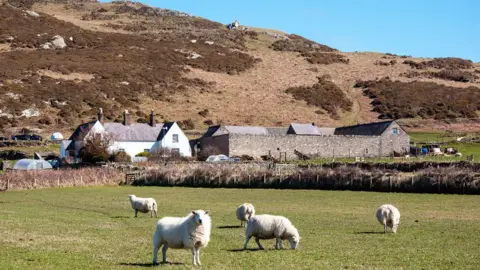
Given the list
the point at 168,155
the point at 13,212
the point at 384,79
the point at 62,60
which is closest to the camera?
the point at 13,212

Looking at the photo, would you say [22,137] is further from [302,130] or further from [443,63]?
[443,63]

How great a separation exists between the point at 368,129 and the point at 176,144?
27.5 meters

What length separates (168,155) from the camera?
270 feet

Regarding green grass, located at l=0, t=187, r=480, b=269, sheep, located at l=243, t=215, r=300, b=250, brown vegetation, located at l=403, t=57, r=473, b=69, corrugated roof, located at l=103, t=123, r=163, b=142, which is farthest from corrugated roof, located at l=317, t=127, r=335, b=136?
sheep, located at l=243, t=215, r=300, b=250

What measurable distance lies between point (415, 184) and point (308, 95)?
270 ft

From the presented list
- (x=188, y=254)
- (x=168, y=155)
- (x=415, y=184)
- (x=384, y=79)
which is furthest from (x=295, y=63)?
(x=188, y=254)

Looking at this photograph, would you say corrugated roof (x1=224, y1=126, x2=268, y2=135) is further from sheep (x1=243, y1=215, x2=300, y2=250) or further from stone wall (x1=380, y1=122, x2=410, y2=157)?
sheep (x1=243, y1=215, x2=300, y2=250)

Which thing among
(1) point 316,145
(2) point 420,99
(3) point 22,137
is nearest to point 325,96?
(2) point 420,99

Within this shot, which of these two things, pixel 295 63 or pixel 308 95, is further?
pixel 295 63

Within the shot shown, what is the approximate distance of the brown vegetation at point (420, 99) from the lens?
119938mm

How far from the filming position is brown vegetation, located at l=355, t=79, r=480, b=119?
393 ft

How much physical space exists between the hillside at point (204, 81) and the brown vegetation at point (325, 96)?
250 mm

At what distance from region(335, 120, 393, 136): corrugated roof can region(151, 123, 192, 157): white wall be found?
82.4 ft

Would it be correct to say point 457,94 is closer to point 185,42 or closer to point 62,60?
point 185,42
